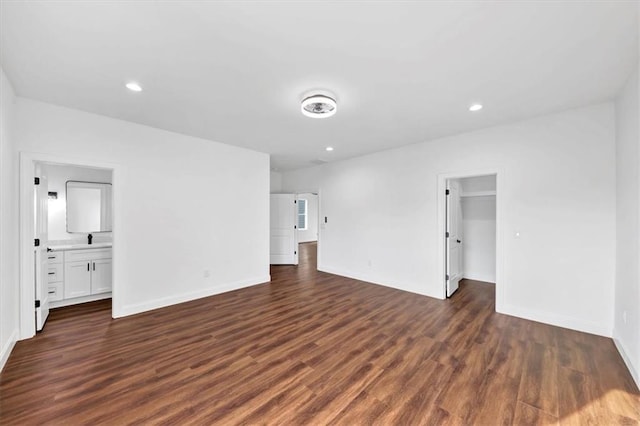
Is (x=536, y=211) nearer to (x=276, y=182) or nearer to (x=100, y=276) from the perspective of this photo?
(x=276, y=182)

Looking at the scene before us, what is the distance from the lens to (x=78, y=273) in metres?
4.05

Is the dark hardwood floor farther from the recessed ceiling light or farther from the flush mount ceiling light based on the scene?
the recessed ceiling light

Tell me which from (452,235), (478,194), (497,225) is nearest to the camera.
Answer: (497,225)

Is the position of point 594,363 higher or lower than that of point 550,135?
lower

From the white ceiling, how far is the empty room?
0.02 meters

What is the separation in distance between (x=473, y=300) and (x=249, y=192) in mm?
4557

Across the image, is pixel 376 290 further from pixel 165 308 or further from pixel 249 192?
pixel 165 308

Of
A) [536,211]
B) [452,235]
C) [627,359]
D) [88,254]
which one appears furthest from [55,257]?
[627,359]

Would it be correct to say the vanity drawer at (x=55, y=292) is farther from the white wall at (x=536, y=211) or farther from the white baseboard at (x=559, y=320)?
the white baseboard at (x=559, y=320)

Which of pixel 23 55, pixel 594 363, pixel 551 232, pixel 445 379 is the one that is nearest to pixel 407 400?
pixel 445 379

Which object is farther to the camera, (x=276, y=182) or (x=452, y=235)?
(x=276, y=182)

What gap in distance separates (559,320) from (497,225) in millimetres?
1387

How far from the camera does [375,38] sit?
187cm

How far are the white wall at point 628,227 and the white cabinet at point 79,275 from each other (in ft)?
22.2
